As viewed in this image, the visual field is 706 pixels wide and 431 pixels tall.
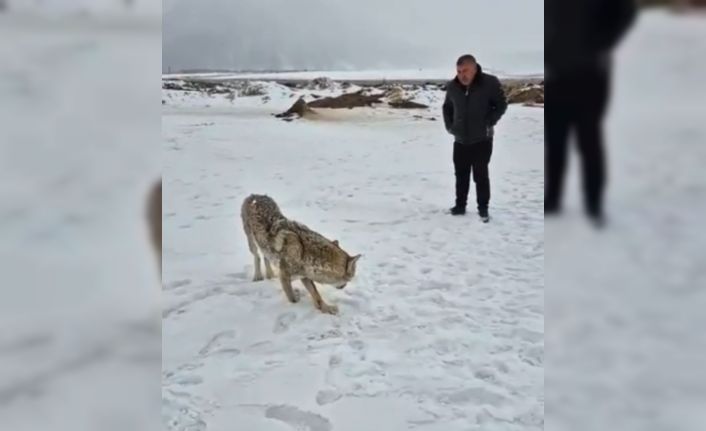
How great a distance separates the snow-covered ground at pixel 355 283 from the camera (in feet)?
3.89

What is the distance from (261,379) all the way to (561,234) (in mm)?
1024

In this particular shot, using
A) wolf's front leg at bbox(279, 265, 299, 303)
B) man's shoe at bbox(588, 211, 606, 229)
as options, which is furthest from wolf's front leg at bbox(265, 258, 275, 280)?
man's shoe at bbox(588, 211, 606, 229)

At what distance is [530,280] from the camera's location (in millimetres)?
1309

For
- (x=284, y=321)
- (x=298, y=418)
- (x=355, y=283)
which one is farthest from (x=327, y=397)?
(x=355, y=283)

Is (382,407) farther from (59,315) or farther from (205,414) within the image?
(59,315)

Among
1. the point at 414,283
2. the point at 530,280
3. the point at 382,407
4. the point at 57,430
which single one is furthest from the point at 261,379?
the point at 57,430

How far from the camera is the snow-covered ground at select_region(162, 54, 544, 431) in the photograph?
119cm

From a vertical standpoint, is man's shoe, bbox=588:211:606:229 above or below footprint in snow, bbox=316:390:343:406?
above

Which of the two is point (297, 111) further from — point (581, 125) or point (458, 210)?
point (581, 125)

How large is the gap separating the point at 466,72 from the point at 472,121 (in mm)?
205

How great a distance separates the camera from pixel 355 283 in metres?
1.59

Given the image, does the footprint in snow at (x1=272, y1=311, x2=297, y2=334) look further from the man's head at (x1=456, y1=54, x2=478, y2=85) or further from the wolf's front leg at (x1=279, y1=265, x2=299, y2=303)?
the man's head at (x1=456, y1=54, x2=478, y2=85)

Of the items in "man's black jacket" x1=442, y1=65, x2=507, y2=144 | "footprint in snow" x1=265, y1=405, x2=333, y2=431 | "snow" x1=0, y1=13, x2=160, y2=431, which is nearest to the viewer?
"snow" x1=0, y1=13, x2=160, y2=431

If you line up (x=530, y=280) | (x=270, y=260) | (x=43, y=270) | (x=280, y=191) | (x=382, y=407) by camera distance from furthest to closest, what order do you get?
(x=280, y=191) → (x=270, y=260) → (x=530, y=280) → (x=382, y=407) → (x=43, y=270)
